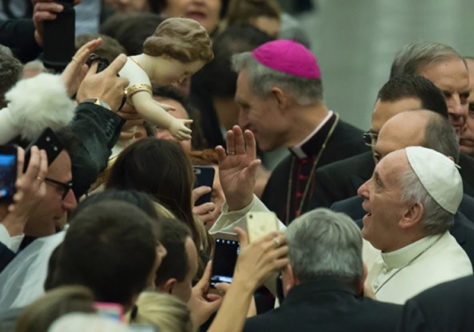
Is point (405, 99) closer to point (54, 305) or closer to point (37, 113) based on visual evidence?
point (37, 113)

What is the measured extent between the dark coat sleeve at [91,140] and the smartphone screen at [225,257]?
0.53m

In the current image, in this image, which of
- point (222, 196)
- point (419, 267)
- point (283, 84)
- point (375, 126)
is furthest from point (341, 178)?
point (419, 267)

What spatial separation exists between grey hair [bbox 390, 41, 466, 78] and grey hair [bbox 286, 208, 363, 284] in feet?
8.68

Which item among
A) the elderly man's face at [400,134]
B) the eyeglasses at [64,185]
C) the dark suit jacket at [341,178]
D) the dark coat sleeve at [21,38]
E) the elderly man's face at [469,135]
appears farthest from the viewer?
the elderly man's face at [469,135]

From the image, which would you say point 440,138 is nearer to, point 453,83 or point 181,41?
point 453,83

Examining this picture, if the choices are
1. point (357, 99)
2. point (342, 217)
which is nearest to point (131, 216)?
point (342, 217)

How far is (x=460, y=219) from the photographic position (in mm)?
7684

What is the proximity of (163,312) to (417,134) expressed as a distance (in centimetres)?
259

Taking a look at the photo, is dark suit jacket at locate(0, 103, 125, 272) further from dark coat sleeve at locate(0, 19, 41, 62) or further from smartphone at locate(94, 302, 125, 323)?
smartphone at locate(94, 302, 125, 323)

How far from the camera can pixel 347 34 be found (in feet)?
59.3

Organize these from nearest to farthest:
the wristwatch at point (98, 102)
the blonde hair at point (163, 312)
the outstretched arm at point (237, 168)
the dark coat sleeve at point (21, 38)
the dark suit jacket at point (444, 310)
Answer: the blonde hair at point (163, 312) → the dark suit jacket at point (444, 310) → the wristwatch at point (98, 102) → the outstretched arm at point (237, 168) → the dark coat sleeve at point (21, 38)

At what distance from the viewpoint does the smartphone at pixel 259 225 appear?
6.38 metres

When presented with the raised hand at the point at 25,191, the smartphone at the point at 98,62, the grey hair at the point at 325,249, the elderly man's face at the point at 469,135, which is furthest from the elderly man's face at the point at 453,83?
the raised hand at the point at 25,191

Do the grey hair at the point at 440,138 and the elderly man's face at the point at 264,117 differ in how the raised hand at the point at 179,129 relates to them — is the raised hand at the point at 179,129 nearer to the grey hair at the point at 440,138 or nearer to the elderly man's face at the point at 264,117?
the grey hair at the point at 440,138
